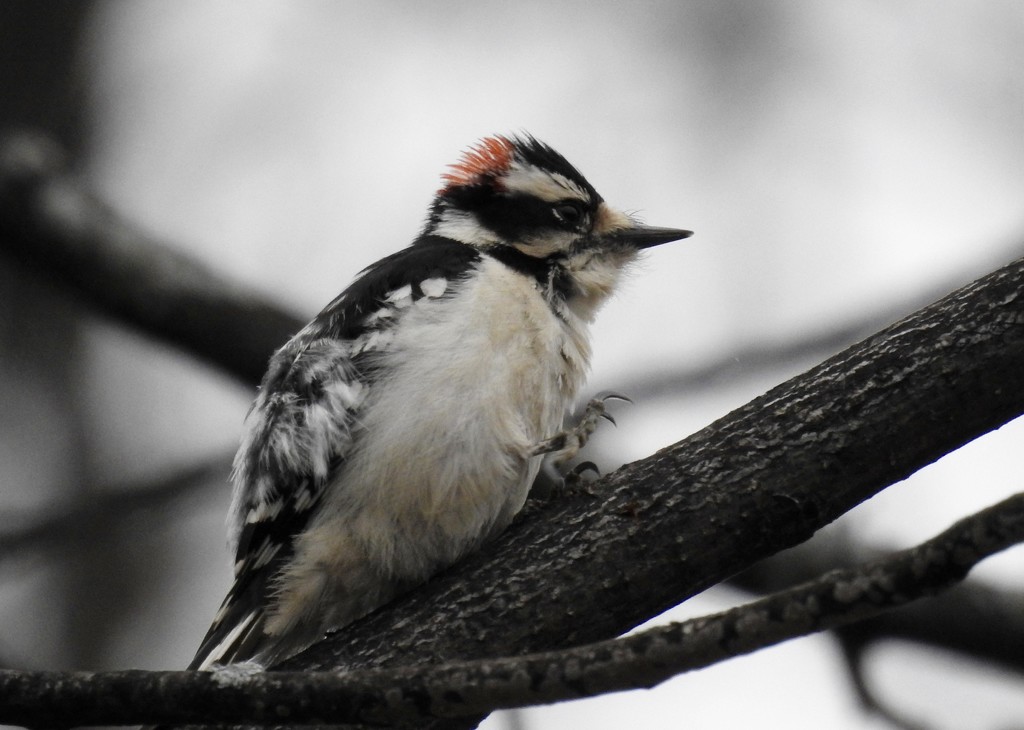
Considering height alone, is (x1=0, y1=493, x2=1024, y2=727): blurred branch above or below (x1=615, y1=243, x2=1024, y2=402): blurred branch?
below

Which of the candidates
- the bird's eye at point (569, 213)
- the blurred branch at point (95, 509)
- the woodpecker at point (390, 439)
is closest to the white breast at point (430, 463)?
the woodpecker at point (390, 439)

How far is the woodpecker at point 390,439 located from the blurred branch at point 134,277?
1.08 meters

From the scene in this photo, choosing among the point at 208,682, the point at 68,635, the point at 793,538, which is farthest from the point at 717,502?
the point at 68,635

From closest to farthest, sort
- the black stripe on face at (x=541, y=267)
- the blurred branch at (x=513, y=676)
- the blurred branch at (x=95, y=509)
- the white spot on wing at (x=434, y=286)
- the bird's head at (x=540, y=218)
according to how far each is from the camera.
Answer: the blurred branch at (x=513, y=676), the white spot on wing at (x=434, y=286), the black stripe on face at (x=541, y=267), the bird's head at (x=540, y=218), the blurred branch at (x=95, y=509)

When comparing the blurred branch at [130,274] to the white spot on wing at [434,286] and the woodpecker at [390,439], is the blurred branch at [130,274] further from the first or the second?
the white spot on wing at [434,286]

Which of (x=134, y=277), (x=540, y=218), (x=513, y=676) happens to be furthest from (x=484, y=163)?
(x=513, y=676)

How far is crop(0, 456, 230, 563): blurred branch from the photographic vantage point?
534cm

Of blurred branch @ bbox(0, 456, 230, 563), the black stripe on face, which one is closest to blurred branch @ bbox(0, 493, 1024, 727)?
the black stripe on face

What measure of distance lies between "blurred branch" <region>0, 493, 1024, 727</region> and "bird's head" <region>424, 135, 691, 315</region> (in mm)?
2415

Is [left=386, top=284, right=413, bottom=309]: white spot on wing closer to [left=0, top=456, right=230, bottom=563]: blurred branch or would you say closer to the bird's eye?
the bird's eye

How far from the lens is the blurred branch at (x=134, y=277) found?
5.66 metres

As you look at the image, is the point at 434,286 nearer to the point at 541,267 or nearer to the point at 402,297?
the point at 402,297

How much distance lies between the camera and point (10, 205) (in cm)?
581

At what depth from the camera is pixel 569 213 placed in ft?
16.7
